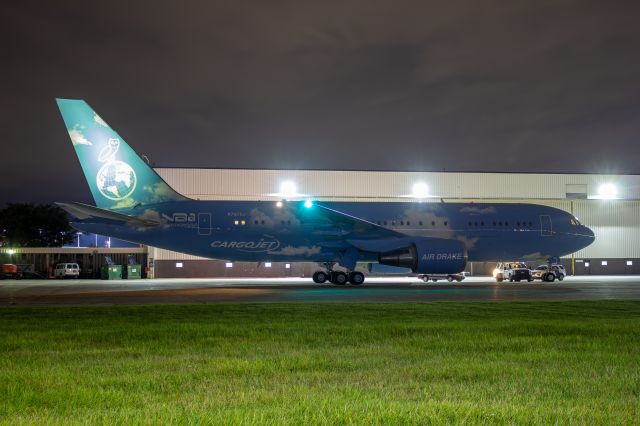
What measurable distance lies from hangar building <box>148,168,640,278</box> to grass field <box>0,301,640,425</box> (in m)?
37.9

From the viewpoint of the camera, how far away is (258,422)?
5.77 meters


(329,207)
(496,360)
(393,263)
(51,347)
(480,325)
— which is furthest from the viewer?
(329,207)

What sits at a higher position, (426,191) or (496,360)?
(426,191)

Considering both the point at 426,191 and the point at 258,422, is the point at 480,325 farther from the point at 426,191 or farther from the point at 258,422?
the point at 426,191

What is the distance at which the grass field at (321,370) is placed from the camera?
6188mm

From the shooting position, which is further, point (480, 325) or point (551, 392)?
point (480, 325)

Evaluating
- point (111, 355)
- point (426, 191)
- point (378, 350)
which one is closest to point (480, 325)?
point (378, 350)

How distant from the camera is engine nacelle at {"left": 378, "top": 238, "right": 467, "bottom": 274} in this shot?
3172 centimetres

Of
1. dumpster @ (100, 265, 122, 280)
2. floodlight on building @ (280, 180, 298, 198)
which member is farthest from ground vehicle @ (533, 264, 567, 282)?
dumpster @ (100, 265, 122, 280)

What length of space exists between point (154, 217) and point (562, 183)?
126 feet

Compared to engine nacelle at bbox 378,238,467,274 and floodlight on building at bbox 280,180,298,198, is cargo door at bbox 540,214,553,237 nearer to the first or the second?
engine nacelle at bbox 378,238,467,274

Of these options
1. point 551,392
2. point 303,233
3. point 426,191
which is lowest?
point 551,392

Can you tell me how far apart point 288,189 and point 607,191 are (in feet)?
91.9

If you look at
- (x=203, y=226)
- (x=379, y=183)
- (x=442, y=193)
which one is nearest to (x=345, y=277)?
(x=203, y=226)
